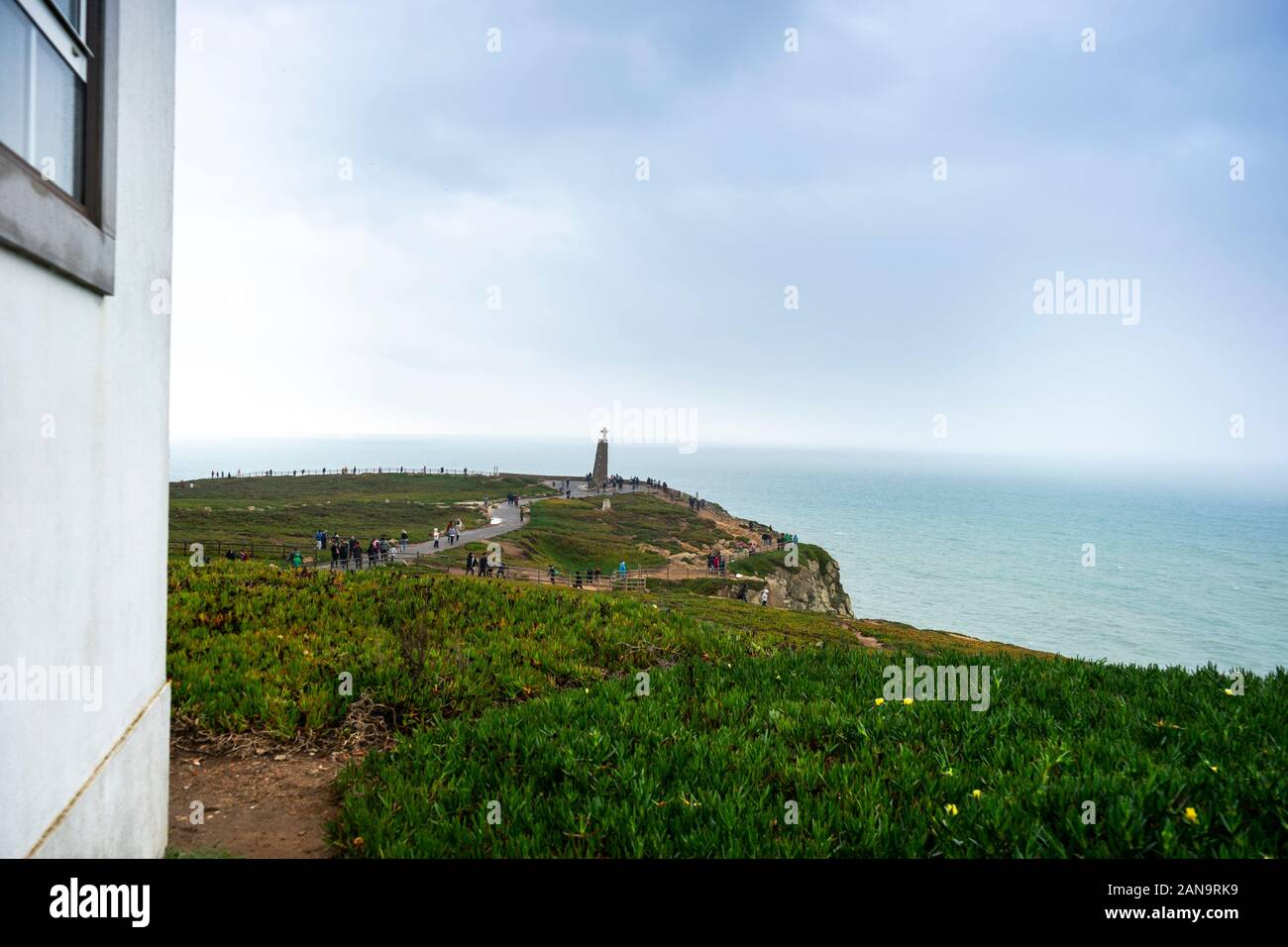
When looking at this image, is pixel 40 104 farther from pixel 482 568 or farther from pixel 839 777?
pixel 482 568

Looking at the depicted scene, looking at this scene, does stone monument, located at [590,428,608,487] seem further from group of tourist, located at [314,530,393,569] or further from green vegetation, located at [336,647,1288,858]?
green vegetation, located at [336,647,1288,858]

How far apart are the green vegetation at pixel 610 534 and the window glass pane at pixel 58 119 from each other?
35.4 m

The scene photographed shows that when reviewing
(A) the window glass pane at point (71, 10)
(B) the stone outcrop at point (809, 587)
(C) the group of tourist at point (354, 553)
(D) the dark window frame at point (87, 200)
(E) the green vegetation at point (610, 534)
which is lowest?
(B) the stone outcrop at point (809, 587)

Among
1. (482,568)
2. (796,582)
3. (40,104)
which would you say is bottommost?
(796,582)

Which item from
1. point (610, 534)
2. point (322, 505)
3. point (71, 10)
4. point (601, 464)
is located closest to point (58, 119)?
point (71, 10)

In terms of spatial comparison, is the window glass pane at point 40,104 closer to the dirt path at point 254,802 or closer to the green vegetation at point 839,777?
the green vegetation at point 839,777

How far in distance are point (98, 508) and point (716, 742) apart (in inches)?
196

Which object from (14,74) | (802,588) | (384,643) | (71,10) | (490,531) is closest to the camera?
(14,74)

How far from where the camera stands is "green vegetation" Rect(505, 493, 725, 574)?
42906 millimetres

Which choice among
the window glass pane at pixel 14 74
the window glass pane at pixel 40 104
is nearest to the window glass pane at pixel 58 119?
the window glass pane at pixel 40 104

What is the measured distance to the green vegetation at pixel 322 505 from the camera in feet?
131

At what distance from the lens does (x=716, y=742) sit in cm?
616
